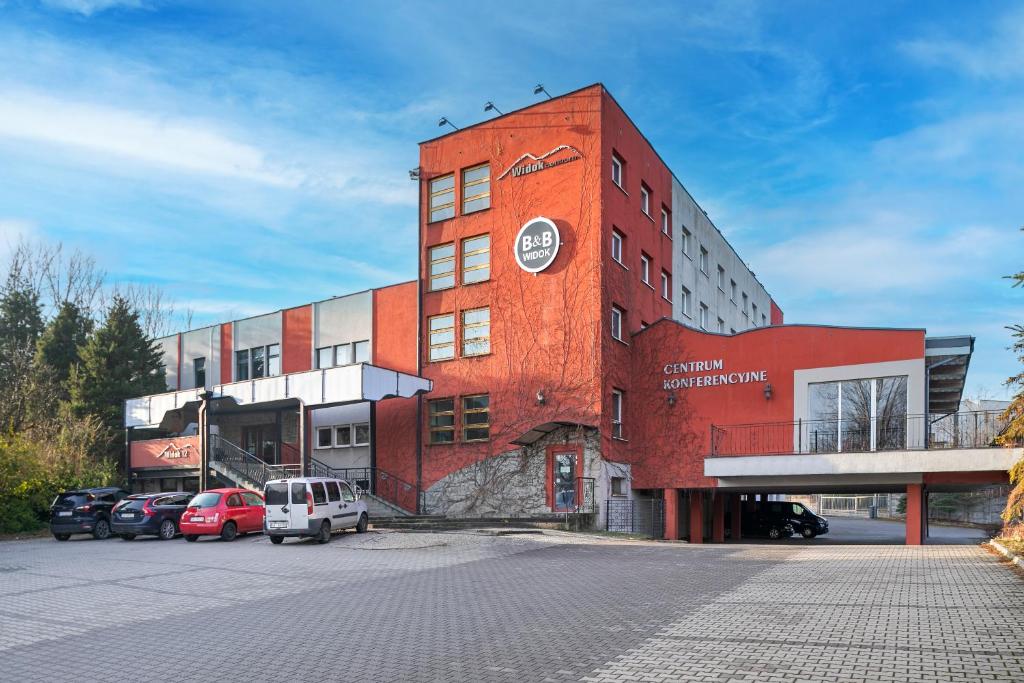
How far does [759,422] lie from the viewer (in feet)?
87.4

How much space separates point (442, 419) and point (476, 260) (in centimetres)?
595

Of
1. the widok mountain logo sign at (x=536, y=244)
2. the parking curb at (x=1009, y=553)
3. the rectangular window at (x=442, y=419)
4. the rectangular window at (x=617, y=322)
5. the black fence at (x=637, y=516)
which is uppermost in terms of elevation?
the widok mountain logo sign at (x=536, y=244)

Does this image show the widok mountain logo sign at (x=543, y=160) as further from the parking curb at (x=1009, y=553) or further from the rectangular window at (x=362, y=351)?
the parking curb at (x=1009, y=553)

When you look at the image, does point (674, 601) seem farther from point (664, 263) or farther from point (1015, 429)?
point (664, 263)

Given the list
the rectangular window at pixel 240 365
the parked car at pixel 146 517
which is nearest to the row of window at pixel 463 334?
the parked car at pixel 146 517

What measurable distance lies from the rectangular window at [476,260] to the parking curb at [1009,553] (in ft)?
60.4

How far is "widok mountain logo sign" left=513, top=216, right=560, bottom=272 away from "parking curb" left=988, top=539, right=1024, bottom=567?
1594 cm

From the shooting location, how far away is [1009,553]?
1502 centimetres

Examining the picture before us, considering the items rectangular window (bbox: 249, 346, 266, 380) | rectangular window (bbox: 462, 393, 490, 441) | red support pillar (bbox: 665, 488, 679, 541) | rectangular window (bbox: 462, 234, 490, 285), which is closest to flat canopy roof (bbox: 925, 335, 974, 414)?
red support pillar (bbox: 665, 488, 679, 541)

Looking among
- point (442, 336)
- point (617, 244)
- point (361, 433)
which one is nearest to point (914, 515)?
point (617, 244)

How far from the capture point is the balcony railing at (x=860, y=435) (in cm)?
2233

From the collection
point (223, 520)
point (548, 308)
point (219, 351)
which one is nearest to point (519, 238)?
point (548, 308)

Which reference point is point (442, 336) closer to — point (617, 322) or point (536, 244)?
point (536, 244)

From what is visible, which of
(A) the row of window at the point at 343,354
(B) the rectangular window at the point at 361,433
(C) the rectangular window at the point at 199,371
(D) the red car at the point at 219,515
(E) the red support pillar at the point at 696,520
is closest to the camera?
(D) the red car at the point at 219,515
